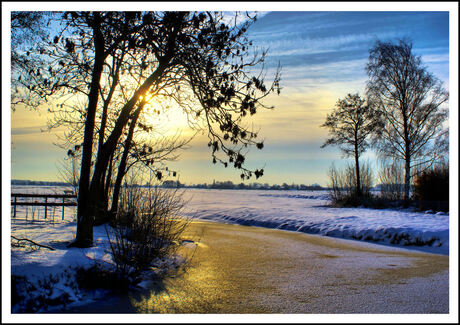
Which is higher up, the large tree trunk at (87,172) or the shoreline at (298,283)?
the large tree trunk at (87,172)

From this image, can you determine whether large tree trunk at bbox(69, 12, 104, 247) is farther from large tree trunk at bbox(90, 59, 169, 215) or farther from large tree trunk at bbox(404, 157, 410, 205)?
large tree trunk at bbox(404, 157, 410, 205)

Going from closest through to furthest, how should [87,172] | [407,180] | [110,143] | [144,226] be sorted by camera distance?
[144,226] < [87,172] < [110,143] < [407,180]

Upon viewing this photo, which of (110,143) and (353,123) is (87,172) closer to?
(110,143)

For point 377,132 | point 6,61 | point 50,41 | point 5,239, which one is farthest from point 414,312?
point 377,132

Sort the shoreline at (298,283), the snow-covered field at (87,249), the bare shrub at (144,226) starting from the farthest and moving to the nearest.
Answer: the bare shrub at (144,226) → the shoreline at (298,283) → the snow-covered field at (87,249)

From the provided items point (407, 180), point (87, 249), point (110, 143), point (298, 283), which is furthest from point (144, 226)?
point (407, 180)

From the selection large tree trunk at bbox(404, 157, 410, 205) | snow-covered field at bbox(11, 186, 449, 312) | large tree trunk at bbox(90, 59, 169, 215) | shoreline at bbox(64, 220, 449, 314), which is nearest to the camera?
snow-covered field at bbox(11, 186, 449, 312)

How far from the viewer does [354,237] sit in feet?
34.8

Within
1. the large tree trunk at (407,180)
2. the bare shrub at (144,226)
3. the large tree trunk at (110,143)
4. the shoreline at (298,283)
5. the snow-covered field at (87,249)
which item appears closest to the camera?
the snow-covered field at (87,249)

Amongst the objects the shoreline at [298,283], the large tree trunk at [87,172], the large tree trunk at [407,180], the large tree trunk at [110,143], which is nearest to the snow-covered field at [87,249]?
the large tree trunk at [87,172]

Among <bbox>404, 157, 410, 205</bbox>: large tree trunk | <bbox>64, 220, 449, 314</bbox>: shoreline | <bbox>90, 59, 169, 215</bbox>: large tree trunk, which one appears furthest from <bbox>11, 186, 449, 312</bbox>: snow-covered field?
<bbox>404, 157, 410, 205</bbox>: large tree trunk

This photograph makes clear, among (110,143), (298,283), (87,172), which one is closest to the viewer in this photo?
(298,283)

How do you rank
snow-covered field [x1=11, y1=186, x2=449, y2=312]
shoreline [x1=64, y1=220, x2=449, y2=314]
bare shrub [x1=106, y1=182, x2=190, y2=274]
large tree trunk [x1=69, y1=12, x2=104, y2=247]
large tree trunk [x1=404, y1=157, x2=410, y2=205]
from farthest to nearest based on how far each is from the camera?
large tree trunk [x1=404, y1=157, x2=410, y2=205] → large tree trunk [x1=69, y1=12, x2=104, y2=247] → bare shrub [x1=106, y1=182, x2=190, y2=274] → shoreline [x1=64, y1=220, x2=449, y2=314] → snow-covered field [x1=11, y1=186, x2=449, y2=312]

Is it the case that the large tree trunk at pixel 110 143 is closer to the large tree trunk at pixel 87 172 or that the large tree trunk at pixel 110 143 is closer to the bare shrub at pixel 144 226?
the large tree trunk at pixel 87 172
